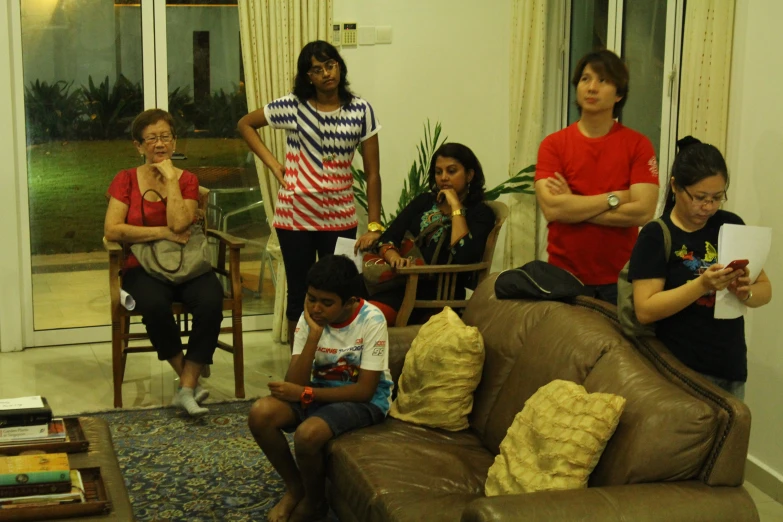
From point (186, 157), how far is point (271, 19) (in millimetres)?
929

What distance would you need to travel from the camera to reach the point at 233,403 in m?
4.36

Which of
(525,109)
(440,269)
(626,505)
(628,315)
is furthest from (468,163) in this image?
(626,505)

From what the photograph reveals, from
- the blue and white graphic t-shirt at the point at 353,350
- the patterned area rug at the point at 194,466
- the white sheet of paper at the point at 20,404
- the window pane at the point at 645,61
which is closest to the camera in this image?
the white sheet of paper at the point at 20,404

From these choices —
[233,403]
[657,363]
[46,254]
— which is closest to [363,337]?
[657,363]

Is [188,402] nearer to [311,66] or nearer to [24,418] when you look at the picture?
[24,418]

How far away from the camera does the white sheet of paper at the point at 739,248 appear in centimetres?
242

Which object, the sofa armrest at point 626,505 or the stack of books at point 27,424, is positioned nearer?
the sofa armrest at point 626,505

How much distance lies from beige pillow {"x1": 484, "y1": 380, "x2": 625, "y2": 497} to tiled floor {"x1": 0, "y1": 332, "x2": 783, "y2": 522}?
213cm

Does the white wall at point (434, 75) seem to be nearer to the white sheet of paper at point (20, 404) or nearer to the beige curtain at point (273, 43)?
the beige curtain at point (273, 43)

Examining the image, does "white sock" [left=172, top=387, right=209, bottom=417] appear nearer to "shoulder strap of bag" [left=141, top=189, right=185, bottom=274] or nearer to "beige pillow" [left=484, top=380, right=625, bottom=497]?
"shoulder strap of bag" [left=141, top=189, right=185, bottom=274]

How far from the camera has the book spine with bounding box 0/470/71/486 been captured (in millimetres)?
2363

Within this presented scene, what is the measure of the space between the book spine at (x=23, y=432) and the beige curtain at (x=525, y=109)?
3.26 meters

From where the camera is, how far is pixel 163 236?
14.0 ft

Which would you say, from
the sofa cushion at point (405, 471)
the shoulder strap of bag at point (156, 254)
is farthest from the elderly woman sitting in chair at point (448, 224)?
the sofa cushion at point (405, 471)
